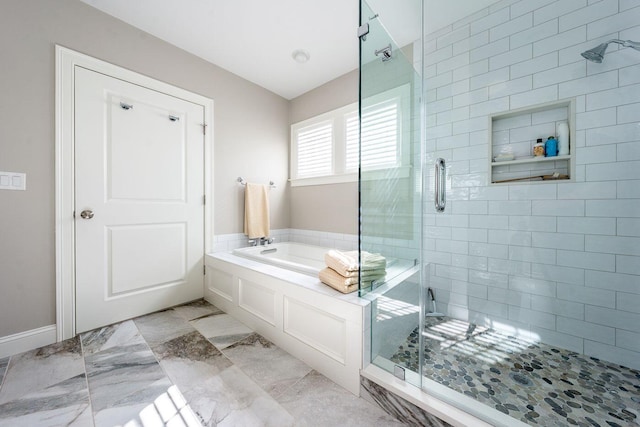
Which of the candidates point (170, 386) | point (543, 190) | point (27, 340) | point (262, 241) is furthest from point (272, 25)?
point (27, 340)

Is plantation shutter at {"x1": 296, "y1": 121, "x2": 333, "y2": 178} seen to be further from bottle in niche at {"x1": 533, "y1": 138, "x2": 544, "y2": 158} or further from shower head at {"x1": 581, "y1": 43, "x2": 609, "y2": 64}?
shower head at {"x1": 581, "y1": 43, "x2": 609, "y2": 64}

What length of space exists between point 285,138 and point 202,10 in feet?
5.04

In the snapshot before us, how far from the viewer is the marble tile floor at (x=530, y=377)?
105cm

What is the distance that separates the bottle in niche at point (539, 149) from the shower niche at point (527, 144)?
21 millimetres

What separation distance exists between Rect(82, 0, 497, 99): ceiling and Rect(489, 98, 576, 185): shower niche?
0.86m

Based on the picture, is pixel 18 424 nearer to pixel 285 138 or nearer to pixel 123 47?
pixel 123 47

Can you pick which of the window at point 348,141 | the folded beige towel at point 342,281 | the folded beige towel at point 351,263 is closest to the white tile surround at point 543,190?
the window at point 348,141

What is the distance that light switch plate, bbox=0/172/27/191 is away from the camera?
4.91 feet

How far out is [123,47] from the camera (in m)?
1.94

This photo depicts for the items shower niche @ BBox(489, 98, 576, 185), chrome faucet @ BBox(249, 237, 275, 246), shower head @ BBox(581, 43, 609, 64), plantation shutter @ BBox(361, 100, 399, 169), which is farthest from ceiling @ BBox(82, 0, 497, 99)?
chrome faucet @ BBox(249, 237, 275, 246)

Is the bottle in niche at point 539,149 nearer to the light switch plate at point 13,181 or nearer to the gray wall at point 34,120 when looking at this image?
the gray wall at point 34,120

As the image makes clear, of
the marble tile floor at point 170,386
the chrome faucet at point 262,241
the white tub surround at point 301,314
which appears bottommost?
the marble tile floor at point 170,386

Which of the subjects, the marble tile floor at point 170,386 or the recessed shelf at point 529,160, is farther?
the recessed shelf at point 529,160

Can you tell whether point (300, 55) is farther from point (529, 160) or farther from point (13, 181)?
point (13, 181)
